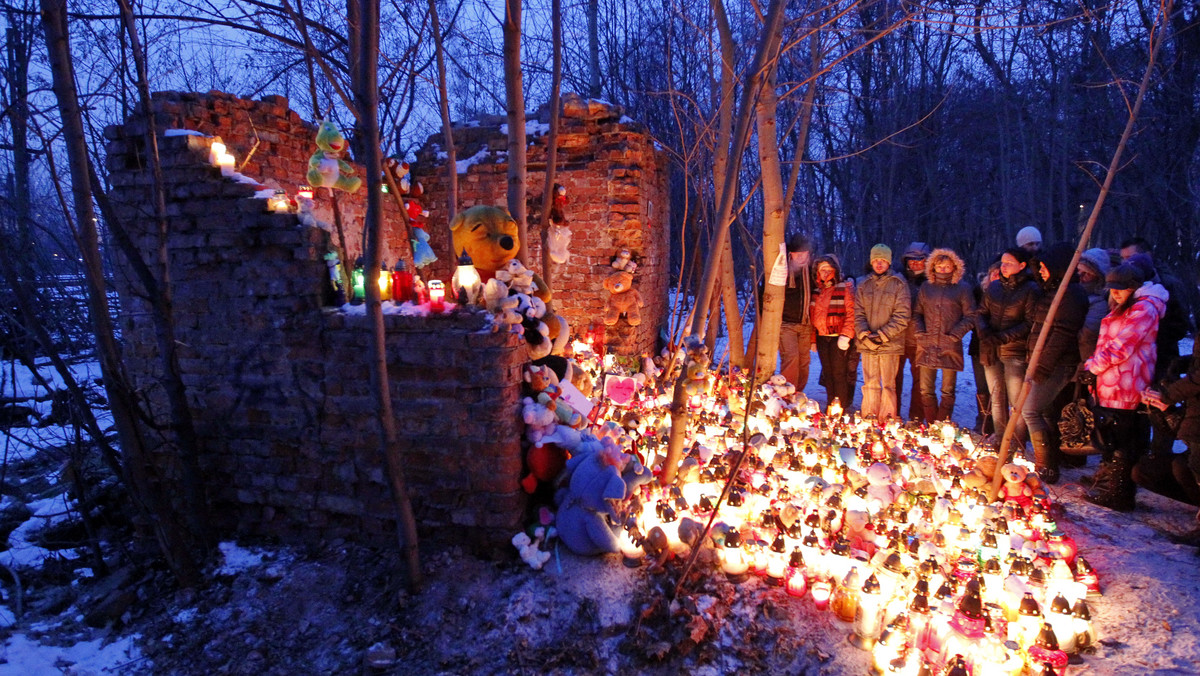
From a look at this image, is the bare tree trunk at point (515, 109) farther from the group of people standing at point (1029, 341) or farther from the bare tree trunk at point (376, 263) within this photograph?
the group of people standing at point (1029, 341)

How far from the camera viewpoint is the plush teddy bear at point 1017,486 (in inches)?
128

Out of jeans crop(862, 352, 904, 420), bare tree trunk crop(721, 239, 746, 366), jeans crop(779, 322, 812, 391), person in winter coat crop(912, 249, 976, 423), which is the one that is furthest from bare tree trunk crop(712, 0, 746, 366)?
person in winter coat crop(912, 249, 976, 423)

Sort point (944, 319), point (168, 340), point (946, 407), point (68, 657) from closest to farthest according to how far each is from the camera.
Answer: point (68, 657) → point (168, 340) → point (944, 319) → point (946, 407)

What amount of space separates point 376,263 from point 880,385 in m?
4.40

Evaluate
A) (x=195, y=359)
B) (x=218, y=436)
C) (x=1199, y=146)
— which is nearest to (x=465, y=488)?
(x=218, y=436)

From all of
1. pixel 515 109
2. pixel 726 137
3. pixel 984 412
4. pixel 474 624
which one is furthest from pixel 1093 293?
pixel 474 624

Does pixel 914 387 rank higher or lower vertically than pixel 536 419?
lower

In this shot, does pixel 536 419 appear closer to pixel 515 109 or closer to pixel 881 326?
pixel 515 109

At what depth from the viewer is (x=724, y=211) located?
3084mm

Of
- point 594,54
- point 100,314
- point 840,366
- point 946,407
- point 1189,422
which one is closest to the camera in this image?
point 100,314

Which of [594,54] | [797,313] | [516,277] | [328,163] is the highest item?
[594,54]

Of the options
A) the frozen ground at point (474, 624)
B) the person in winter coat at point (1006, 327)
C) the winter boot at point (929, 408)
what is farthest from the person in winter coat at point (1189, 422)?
the winter boot at point (929, 408)

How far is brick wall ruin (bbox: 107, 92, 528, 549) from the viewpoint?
2.82 meters

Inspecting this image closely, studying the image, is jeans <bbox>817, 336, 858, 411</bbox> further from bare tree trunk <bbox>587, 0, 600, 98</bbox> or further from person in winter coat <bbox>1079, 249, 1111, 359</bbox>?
bare tree trunk <bbox>587, 0, 600, 98</bbox>
